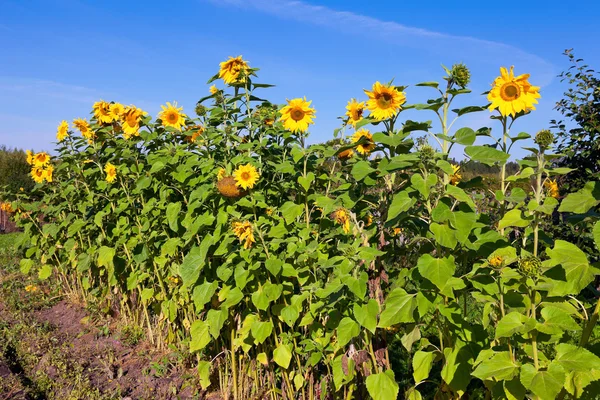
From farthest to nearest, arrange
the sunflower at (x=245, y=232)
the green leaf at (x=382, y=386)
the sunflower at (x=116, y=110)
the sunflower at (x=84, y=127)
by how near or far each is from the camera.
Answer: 1. the sunflower at (x=84, y=127)
2. the sunflower at (x=116, y=110)
3. the sunflower at (x=245, y=232)
4. the green leaf at (x=382, y=386)

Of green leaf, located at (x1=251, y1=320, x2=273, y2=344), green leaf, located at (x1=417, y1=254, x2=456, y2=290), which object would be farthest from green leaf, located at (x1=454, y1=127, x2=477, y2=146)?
green leaf, located at (x1=251, y1=320, x2=273, y2=344)

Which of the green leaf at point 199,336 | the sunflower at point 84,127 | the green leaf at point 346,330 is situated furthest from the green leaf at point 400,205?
the sunflower at point 84,127

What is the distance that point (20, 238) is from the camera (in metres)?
5.75

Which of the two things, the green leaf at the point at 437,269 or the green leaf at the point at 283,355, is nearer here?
the green leaf at the point at 437,269

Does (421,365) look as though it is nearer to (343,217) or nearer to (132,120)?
(343,217)

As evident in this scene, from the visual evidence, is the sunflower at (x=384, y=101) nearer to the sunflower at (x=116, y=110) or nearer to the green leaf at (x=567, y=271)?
the green leaf at (x=567, y=271)

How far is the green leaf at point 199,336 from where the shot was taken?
309 cm

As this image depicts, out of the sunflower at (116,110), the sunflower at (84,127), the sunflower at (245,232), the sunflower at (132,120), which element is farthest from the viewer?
the sunflower at (84,127)

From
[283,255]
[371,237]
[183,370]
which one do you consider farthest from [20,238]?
[371,237]

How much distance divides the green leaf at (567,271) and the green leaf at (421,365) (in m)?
0.65

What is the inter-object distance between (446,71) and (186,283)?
1.84 metres

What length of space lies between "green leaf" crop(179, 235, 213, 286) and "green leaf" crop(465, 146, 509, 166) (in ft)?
5.11

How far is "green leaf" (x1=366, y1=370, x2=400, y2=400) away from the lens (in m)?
2.17

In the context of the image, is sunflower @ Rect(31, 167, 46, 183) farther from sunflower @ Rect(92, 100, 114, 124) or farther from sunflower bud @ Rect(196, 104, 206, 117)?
sunflower bud @ Rect(196, 104, 206, 117)
